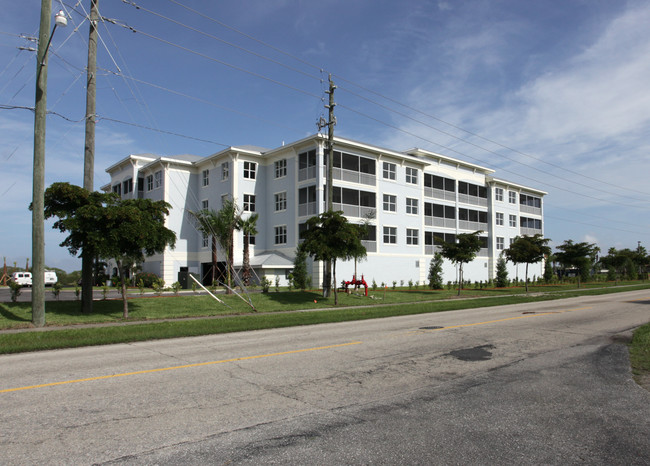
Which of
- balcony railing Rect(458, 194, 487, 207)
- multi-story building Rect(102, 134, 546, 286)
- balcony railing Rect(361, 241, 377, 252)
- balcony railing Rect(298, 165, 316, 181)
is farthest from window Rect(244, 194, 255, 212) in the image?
balcony railing Rect(458, 194, 487, 207)

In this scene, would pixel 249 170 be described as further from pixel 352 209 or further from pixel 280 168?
pixel 352 209

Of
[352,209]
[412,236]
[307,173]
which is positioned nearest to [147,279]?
[307,173]

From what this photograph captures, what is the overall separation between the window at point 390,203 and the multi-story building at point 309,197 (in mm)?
93

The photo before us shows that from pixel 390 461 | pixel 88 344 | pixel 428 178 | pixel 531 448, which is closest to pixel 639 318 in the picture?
pixel 531 448

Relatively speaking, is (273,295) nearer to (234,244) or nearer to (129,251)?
(129,251)

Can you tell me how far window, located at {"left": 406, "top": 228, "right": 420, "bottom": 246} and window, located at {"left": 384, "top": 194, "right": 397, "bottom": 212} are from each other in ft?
9.45

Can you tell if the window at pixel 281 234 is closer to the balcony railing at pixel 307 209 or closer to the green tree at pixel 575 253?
the balcony railing at pixel 307 209

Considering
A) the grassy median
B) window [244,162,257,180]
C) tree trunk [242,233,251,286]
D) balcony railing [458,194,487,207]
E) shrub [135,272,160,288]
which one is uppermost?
window [244,162,257,180]

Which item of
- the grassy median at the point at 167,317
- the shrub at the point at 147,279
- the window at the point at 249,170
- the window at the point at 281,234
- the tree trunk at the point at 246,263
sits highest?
the window at the point at 249,170

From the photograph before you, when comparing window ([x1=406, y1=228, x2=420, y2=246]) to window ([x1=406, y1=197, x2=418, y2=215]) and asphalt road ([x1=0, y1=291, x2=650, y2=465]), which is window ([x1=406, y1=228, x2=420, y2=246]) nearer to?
window ([x1=406, y1=197, x2=418, y2=215])

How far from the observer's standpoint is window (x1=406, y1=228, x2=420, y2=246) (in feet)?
150

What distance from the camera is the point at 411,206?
1828 inches

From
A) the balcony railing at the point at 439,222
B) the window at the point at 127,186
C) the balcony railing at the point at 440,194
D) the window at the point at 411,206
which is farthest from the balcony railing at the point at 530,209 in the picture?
the window at the point at 127,186

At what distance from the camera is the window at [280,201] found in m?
41.2
